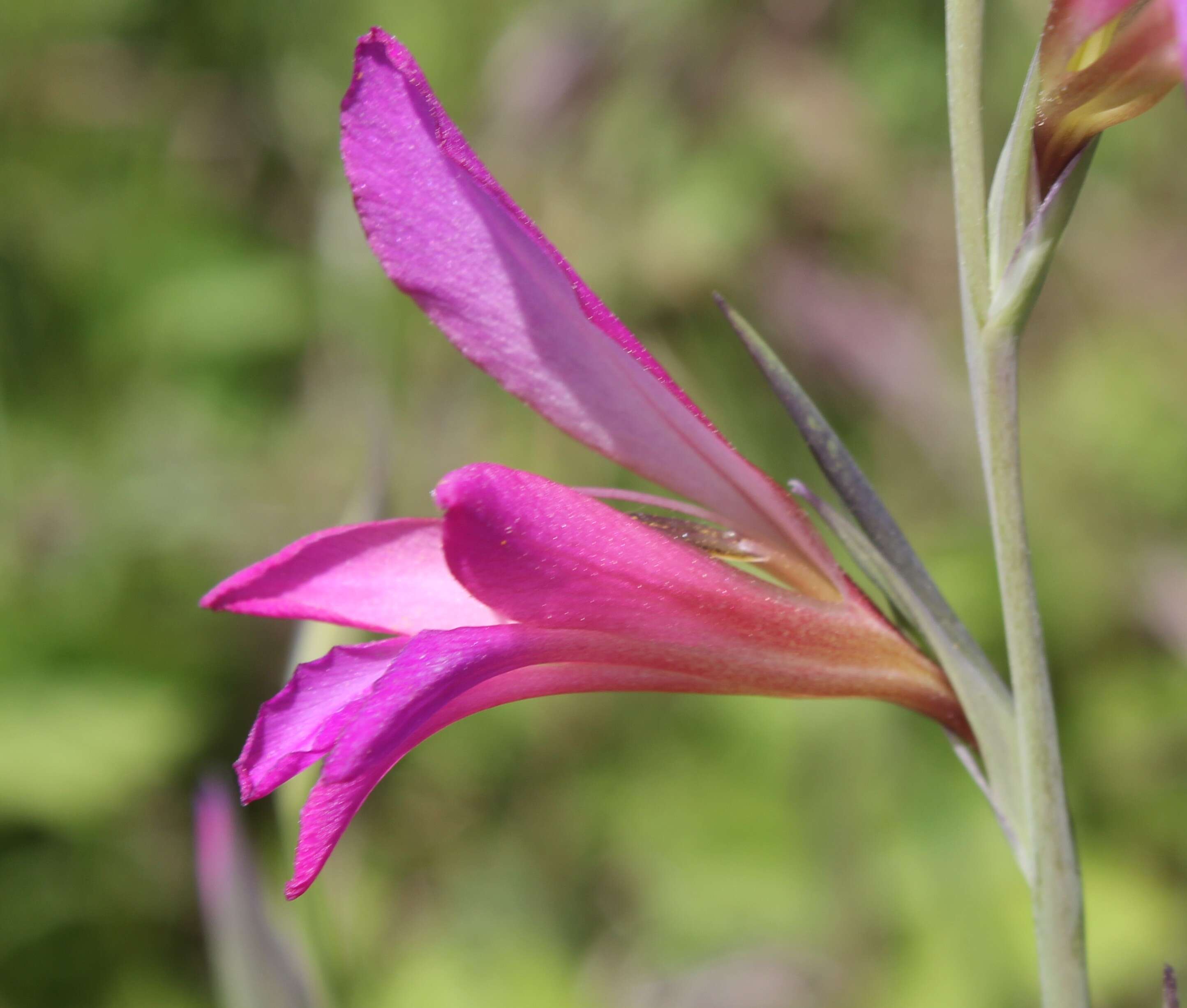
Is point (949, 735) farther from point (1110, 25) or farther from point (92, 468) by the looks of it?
point (92, 468)

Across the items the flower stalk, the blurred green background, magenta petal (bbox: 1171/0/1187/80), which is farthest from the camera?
the blurred green background

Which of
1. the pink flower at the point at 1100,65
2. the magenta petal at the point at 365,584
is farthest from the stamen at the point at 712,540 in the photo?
the pink flower at the point at 1100,65

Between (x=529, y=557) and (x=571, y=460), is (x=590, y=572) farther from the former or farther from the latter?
(x=571, y=460)

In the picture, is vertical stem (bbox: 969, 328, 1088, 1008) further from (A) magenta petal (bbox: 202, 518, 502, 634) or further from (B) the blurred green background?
(B) the blurred green background

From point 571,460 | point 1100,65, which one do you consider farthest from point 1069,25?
point 571,460

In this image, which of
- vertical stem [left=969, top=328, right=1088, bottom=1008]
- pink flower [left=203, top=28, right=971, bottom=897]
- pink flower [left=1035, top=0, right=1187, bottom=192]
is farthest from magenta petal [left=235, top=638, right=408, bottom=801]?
pink flower [left=1035, top=0, right=1187, bottom=192]

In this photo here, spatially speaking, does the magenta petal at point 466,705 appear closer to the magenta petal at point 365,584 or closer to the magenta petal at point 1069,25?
the magenta petal at point 365,584
